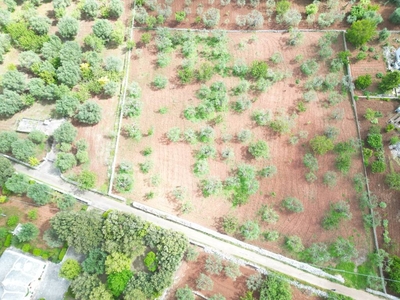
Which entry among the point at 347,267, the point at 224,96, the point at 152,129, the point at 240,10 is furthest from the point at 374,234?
the point at 240,10

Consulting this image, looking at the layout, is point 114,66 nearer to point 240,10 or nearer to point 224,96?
point 224,96

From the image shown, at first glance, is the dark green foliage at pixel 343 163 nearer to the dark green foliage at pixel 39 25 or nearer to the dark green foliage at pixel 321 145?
the dark green foliage at pixel 321 145

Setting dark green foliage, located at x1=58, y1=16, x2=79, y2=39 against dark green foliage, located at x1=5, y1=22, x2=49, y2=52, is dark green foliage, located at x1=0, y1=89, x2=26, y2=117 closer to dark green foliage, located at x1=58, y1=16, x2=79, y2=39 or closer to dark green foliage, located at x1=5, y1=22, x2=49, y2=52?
dark green foliage, located at x1=5, y1=22, x2=49, y2=52

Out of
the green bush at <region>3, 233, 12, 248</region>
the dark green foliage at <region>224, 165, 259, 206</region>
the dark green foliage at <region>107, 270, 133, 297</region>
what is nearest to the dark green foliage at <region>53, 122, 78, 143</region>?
the green bush at <region>3, 233, 12, 248</region>

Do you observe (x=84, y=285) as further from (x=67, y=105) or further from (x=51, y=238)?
(x=67, y=105)

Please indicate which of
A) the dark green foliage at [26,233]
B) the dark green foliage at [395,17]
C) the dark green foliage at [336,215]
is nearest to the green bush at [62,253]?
the dark green foliage at [26,233]
